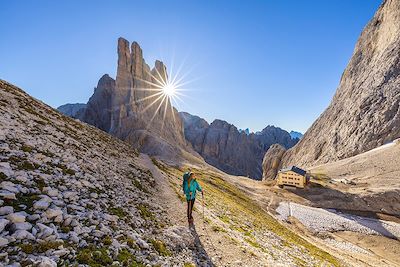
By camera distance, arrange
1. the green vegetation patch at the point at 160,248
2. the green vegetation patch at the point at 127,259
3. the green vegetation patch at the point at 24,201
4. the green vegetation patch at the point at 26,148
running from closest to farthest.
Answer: the green vegetation patch at the point at 24,201
the green vegetation patch at the point at 127,259
the green vegetation patch at the point at 160,248
the green vegetation patch at the point at 26,148

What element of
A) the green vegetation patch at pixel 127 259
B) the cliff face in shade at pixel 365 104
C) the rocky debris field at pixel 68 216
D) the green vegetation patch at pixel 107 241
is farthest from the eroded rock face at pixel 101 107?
the green vegetation patch at pixel 127 259

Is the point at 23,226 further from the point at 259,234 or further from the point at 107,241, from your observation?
the point at 259,234

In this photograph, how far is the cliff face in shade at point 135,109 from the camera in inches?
5797

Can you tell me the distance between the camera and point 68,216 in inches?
449

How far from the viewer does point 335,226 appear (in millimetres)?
67000

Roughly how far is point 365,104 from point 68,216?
586ft

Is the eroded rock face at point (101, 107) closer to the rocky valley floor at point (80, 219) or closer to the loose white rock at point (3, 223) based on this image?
the rocky valley floor at point (80, 219)

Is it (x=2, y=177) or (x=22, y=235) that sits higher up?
(x=2, y=177)

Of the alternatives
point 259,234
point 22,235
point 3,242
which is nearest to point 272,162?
point 259,234

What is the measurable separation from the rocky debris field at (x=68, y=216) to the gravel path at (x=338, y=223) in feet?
188

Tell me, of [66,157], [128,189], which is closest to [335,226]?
[128,189]

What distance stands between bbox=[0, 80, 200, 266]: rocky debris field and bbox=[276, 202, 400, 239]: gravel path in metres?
57.3

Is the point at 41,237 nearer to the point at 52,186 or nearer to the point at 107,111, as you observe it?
the point at 52,186

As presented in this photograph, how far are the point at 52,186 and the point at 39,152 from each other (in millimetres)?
5504
